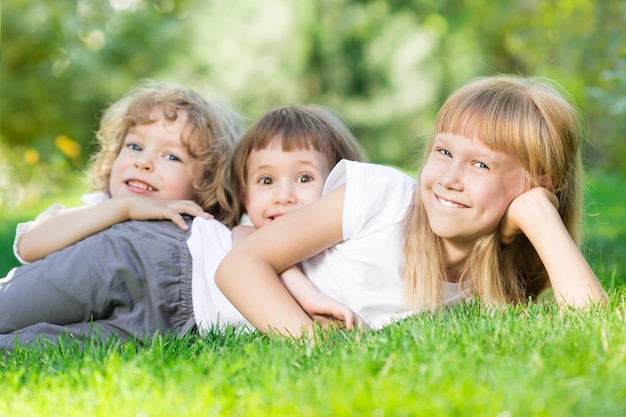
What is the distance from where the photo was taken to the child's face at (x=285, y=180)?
12.4 feet

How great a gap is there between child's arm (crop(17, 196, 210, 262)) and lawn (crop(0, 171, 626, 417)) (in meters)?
0.96

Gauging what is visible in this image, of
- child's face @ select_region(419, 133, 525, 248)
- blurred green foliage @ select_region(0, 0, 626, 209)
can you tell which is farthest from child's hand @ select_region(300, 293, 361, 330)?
blurred green foliage @ select_region(0, 0, 626, 209)

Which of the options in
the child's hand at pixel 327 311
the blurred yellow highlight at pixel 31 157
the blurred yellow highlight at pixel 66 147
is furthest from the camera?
the blurred yellow highlight at pixel 66 147

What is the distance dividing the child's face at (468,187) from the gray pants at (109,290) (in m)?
1.16

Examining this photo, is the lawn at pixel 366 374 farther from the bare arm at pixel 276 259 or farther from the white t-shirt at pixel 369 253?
the white t-shirt at pixel 369 253

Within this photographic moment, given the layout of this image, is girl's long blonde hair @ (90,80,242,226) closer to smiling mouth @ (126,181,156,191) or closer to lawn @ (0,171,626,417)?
smiling mouth @ (126,181,156,191)

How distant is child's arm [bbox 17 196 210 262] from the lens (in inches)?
148

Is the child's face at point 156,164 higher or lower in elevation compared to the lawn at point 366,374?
higher

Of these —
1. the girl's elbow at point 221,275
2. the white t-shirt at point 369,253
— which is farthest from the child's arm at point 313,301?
the girl's elbow at point 221,275

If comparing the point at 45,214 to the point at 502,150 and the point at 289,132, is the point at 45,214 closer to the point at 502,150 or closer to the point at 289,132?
the point at 289,132

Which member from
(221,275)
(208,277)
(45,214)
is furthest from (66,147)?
(221,275)

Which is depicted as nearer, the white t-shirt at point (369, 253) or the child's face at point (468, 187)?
the child's face at point (468, 187)

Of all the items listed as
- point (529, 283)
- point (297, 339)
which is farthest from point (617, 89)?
point (297, 339)

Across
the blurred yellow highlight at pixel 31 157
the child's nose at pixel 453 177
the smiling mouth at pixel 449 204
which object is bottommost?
the blurred yellow highlight at pixel 31 157
